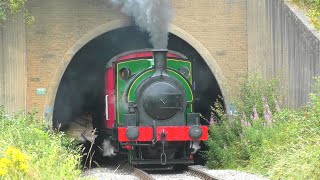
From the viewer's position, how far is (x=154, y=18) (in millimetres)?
16609

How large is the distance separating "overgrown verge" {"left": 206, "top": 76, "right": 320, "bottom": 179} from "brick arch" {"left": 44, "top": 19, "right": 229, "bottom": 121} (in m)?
1.86

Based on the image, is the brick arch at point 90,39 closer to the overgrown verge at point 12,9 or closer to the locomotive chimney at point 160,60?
the overgrown verge at point 12,9

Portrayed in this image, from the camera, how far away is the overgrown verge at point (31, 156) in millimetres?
8508

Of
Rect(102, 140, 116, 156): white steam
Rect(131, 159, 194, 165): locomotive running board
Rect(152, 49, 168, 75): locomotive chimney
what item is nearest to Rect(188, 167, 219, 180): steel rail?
Rect(131, 159, 194, 165): locomotive running board

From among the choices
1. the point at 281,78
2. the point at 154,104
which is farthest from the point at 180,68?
the point at 281,78

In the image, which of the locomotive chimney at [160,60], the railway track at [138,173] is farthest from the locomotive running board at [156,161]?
the locomotive chimney at [160,60]

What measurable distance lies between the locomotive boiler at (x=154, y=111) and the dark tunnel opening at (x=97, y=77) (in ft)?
20.4

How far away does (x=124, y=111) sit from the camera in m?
15.5

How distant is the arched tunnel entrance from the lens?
22484 mm

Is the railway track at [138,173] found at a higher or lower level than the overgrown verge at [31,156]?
lower

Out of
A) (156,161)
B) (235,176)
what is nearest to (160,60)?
(156,161)

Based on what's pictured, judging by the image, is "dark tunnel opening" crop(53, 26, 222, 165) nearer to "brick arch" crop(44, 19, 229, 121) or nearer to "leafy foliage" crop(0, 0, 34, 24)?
"brick arch" crop(44, 19, 229, 121)

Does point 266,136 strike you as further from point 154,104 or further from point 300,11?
point 300,11

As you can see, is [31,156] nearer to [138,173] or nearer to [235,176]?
[235,176]
